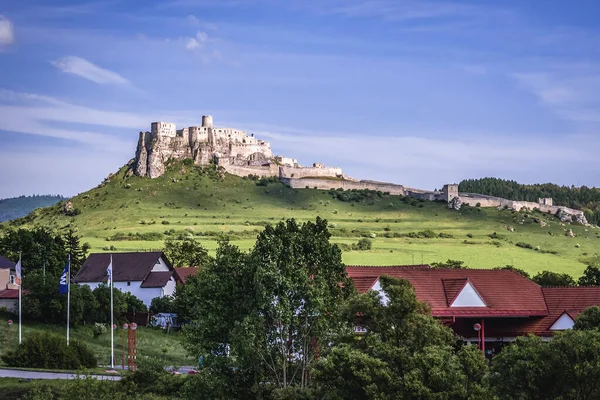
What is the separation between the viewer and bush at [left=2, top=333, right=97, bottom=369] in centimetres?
5981

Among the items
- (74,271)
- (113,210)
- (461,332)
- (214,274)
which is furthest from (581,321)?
(113,210)

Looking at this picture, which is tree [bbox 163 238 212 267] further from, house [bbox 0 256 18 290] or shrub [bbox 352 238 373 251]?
shrub [bbox 352 238 373 251]

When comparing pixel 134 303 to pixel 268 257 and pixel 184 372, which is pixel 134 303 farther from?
pixel 268 257

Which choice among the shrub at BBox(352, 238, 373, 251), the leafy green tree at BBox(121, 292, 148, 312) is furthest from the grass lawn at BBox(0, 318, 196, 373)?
the shrub at BBox(352, 238, 373, 251)

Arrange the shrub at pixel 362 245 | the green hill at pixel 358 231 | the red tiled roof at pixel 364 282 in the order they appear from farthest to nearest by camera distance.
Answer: the shrub at pixel 362 245
the green hill at pixel 358 231
the red tiled roof at pixel 364 282

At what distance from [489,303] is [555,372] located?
1754 centimetres

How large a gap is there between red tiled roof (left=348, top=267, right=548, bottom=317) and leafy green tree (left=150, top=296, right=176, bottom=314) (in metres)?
38.5

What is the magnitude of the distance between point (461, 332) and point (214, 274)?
46.9ft

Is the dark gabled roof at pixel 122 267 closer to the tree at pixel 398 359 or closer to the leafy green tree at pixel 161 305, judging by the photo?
the leafy green tree at pixel 161 305

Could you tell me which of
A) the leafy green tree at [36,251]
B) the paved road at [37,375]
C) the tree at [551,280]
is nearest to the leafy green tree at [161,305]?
the leafy green tree at [36,251]

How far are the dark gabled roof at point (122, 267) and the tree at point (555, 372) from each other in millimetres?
66725

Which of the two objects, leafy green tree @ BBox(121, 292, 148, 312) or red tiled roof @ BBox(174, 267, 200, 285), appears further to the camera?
red tiled roof @ BBox(174, 267, 200, 285)

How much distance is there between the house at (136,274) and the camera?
9669 cm

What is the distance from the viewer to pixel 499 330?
52.7 metres
